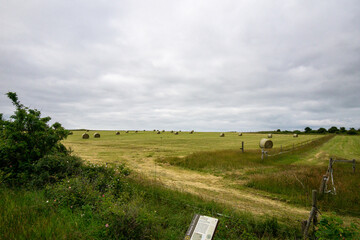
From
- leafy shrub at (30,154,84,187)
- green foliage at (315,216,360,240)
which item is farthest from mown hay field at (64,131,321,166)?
green foliage at (315,216,360,240)

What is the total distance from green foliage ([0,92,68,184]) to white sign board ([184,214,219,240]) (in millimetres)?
7339

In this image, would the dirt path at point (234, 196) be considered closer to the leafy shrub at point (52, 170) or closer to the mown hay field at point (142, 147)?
the leafy shrub at point (52, 170)

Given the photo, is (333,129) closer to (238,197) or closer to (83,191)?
(238,197)

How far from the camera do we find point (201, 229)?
11.8 ft

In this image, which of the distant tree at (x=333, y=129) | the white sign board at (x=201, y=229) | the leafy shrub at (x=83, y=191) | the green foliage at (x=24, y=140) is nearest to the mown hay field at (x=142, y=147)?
the green foliage at (x=24, y=140)

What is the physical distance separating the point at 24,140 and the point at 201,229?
942 cm

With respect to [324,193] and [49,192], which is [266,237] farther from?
[49,192]

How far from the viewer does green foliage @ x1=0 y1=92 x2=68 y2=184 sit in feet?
26.6

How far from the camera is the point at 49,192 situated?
632 centimetres

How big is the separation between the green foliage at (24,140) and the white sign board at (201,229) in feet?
24.1

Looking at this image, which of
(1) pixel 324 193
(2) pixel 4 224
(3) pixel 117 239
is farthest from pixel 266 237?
(2) pixel 4 224

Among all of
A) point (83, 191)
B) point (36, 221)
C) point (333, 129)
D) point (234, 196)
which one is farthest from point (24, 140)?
point (333, 129)

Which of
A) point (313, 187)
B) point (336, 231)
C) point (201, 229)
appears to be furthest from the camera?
point (313, 187)

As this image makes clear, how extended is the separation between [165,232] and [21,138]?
8353mm
